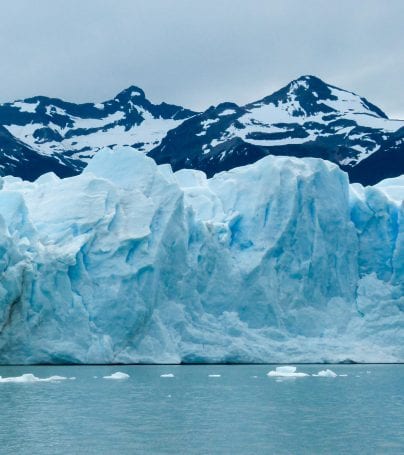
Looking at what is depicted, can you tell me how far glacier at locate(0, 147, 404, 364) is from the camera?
102 feet

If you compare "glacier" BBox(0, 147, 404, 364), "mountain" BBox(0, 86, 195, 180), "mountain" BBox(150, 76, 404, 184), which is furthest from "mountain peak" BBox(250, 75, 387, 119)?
"glacier" BBox(0, 147, 404, 364)

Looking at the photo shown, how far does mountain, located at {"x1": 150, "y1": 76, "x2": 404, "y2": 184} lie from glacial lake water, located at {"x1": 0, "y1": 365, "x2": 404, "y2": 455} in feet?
144

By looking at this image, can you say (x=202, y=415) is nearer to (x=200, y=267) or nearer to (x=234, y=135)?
A: (x=200, y=267)

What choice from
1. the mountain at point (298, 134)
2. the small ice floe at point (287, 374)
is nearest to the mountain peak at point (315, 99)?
the mountain at point (298, 134)

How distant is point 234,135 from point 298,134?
552 centimetres

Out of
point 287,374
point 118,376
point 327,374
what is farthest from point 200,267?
point 118,376

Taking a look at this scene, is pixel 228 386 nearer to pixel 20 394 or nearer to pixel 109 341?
pixel 20 394

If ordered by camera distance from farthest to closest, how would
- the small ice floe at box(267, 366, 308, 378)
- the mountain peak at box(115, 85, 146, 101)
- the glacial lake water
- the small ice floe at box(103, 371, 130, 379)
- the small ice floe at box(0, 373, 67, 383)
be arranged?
the mountain peak at box(115, 85, 146, 101) < the small ice floe at box(267, 366, 308, 378) < the small ice floe at box(103, 371, 130, 379) < the small ice floe at box(0, 373, 67, 383) < the glacial lake water

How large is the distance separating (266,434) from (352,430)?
5.23 feet

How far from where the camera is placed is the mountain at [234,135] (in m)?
71.6

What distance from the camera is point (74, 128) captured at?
107625mm

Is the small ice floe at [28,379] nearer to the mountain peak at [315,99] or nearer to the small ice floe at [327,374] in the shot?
the small ice floe at [327,374]

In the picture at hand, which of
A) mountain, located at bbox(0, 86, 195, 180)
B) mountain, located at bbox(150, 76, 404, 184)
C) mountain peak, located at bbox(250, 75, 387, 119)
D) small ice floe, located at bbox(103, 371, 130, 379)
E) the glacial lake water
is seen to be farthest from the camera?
mountain, located at bbox(0, 86, 195, 180)

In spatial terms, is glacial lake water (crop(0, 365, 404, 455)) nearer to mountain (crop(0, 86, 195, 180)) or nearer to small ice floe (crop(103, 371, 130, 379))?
small ice floe (crop(103, 371, 130, 379))
